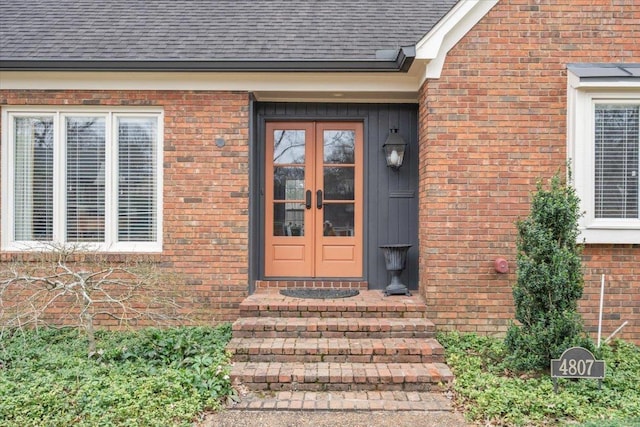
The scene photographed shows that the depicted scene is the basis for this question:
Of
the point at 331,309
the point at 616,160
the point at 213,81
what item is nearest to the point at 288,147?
the point at 213,81

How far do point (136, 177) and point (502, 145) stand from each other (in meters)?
4.40

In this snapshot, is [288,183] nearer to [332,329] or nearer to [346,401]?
[332,329]

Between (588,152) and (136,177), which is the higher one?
(588,152)

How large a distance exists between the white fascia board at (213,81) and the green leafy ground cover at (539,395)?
319cm

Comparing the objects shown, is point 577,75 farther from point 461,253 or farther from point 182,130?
point 182,130

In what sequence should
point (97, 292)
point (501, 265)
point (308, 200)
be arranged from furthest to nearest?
point (308, 200) → point (97, 292) → point (501, 265)

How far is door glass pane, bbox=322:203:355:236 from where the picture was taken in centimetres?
601

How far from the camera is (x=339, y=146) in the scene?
6039mm

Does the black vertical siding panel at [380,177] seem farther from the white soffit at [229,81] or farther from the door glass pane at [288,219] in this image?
the white soffit at [229,81]

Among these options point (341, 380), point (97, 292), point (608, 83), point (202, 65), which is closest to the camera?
point (341, 380)

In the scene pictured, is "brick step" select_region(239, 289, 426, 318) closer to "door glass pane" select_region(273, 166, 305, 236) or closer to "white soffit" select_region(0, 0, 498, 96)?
"door glass pane" select_region(273, 166, 305, 236)

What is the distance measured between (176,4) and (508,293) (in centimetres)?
612

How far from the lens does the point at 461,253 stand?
500 centimetres

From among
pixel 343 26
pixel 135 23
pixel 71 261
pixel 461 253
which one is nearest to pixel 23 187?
pixel 71 261
